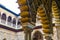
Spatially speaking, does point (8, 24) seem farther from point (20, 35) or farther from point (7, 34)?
point (20, 35)

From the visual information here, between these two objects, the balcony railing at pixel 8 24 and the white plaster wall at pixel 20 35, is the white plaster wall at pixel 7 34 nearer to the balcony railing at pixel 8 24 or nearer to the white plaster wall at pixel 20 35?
the white plaster wall at pixel 20 35

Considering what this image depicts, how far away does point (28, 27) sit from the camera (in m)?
→ 4.12

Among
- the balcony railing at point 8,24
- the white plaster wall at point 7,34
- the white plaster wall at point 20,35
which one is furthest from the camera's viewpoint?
the white plaster wall at point 20,35

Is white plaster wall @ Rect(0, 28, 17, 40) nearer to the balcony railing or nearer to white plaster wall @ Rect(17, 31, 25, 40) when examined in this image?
white plaster wall @ Rect(17, 31, 25, 40)

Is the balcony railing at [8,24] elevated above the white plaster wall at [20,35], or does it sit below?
above

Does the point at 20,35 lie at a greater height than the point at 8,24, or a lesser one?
lesser

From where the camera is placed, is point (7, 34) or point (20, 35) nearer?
point (7, 34)

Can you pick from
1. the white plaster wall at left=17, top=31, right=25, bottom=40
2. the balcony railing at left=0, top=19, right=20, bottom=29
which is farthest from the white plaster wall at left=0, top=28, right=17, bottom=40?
the balcony railing at left=0, top=19, right=20, bottom=29

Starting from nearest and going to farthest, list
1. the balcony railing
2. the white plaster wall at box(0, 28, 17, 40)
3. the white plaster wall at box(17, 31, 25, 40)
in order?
the white plaster wall at box(0, 28, 17, 40)
the balcony railing
the white plaster wall at box(17, 31, 25, 40)

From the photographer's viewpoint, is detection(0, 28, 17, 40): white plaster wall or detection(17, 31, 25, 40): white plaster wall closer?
detection(0, 28, 17, 40): white plaster wall

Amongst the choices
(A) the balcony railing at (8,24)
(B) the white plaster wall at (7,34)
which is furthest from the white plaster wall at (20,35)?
(A) the balcony railing at (8,24)

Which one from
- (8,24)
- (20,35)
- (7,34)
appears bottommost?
(20,35)

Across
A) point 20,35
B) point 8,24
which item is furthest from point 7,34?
point 20,35

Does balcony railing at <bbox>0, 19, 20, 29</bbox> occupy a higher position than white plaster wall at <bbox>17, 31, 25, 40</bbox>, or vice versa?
balcony railing at <bbox>0, 19, 20, 29</bbox>
